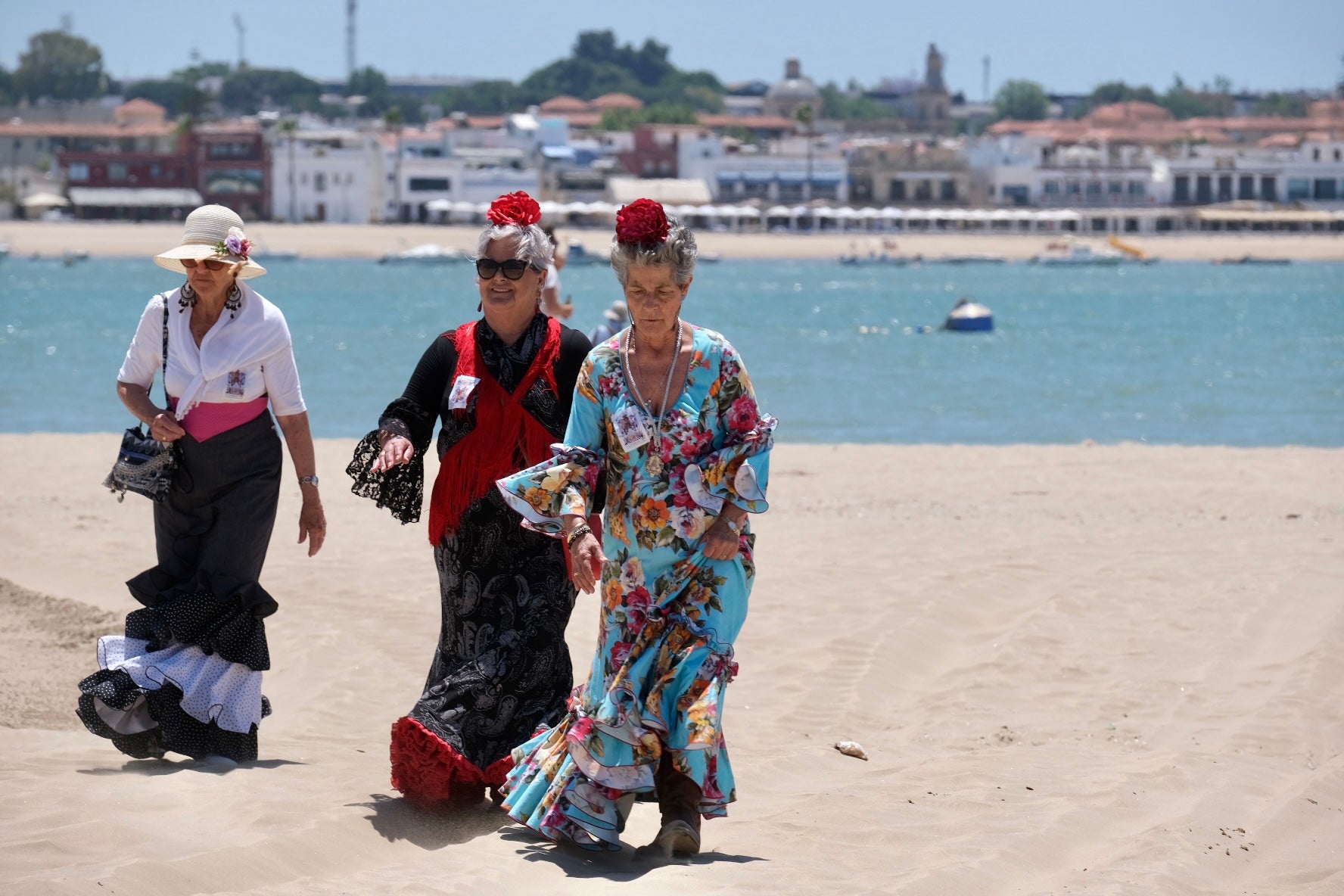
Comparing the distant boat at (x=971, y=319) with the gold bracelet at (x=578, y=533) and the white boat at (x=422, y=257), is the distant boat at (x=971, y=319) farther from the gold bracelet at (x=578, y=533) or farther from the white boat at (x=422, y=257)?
the white boat at (x=422, y=257)

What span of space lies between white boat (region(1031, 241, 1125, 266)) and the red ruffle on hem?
8528 cm

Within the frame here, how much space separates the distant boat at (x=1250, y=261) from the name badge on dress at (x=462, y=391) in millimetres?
89693

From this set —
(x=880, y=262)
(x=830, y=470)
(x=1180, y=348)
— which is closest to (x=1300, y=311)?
(x=1180, y=348)

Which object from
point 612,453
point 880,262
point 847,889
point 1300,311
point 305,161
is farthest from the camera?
point 305,161

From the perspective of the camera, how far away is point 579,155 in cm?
11125

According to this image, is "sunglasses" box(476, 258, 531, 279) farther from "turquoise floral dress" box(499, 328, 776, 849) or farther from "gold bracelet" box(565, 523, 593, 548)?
"gold bracelet" box(565, 523, 593, 548)

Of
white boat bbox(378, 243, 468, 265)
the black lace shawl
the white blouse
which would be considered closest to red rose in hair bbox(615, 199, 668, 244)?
the black lace shawl

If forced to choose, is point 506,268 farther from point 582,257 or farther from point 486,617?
point 582,257

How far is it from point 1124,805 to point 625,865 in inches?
60.4

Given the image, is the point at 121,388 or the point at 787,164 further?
the point at 787,164

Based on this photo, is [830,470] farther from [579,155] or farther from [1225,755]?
[579,155]

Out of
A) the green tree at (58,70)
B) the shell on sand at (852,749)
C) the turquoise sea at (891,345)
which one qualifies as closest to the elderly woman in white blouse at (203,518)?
the shell on sand at (852,749)

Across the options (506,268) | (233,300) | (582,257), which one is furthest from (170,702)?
(582,257)

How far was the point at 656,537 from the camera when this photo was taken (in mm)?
4172
